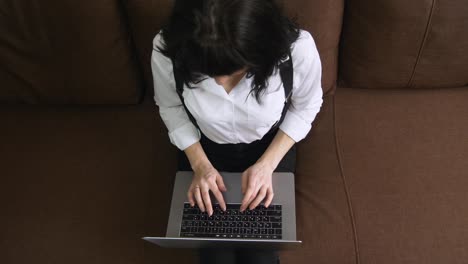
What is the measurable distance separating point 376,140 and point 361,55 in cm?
25

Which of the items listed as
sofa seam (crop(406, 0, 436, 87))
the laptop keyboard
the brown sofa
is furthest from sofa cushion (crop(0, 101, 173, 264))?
sofa seam (crop(406, 0, 436, 87))

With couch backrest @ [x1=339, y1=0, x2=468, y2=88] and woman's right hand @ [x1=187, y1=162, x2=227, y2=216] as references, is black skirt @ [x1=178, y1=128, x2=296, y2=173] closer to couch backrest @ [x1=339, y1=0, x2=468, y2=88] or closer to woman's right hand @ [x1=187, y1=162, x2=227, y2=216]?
woman's right hand @ [x1=187, y1=162, x2=227, y2=216]

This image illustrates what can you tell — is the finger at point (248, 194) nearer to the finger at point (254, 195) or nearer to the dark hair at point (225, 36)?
the finger at point (254, 195)

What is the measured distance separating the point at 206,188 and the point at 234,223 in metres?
0.11

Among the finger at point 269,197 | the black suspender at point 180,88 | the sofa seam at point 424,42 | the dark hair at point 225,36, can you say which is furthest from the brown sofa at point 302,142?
the dark hair at point 225,36

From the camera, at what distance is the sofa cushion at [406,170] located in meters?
1.03

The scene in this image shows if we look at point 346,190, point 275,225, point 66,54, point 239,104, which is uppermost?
point 66,54

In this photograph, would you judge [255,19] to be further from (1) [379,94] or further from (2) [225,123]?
(1) [379,94]

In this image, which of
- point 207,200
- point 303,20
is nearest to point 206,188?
point 207,200

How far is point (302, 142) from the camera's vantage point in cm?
123

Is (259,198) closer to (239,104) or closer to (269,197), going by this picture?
(269,197)

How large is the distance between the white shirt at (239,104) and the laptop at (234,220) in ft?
0.43

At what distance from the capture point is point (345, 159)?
1.17 m

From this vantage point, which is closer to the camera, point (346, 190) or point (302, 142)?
point (346, 190)
